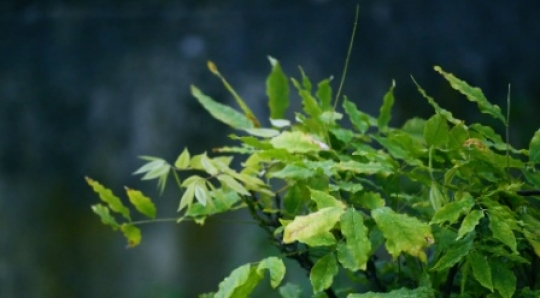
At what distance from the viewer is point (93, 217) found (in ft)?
8.60

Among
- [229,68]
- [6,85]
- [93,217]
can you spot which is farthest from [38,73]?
[229,68]

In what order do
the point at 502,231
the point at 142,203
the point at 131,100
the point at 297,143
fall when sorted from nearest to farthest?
1. the point at 502,231
2. the point at 297,143
3. the point at 142,203
4. the point at 131,100

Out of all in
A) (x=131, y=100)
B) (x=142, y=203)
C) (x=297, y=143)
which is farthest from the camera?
(x=131, y=100)

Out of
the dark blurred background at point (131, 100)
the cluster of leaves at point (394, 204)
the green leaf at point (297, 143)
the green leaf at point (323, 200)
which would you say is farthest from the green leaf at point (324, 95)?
the dark blurred background at point (131, 100)

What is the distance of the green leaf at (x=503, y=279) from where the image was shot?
0.62 metres

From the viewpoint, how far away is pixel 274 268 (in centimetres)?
66

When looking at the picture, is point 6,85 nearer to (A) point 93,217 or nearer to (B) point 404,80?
(A) point 93,217

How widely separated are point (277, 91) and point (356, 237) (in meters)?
0.33

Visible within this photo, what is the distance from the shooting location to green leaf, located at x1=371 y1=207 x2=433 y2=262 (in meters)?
0.61

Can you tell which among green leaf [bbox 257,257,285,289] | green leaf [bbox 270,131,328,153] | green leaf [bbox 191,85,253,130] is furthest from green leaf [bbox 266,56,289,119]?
green leaf [bbox 257,257,285,289]

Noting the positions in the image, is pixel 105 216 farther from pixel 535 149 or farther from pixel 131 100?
pixel 131 100

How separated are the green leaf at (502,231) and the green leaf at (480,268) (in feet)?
0.13

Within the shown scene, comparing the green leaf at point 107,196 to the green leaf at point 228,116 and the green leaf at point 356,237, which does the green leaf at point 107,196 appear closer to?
the green leaf at point 228,116

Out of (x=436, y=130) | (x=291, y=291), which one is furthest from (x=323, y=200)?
(x=291, y=291)
